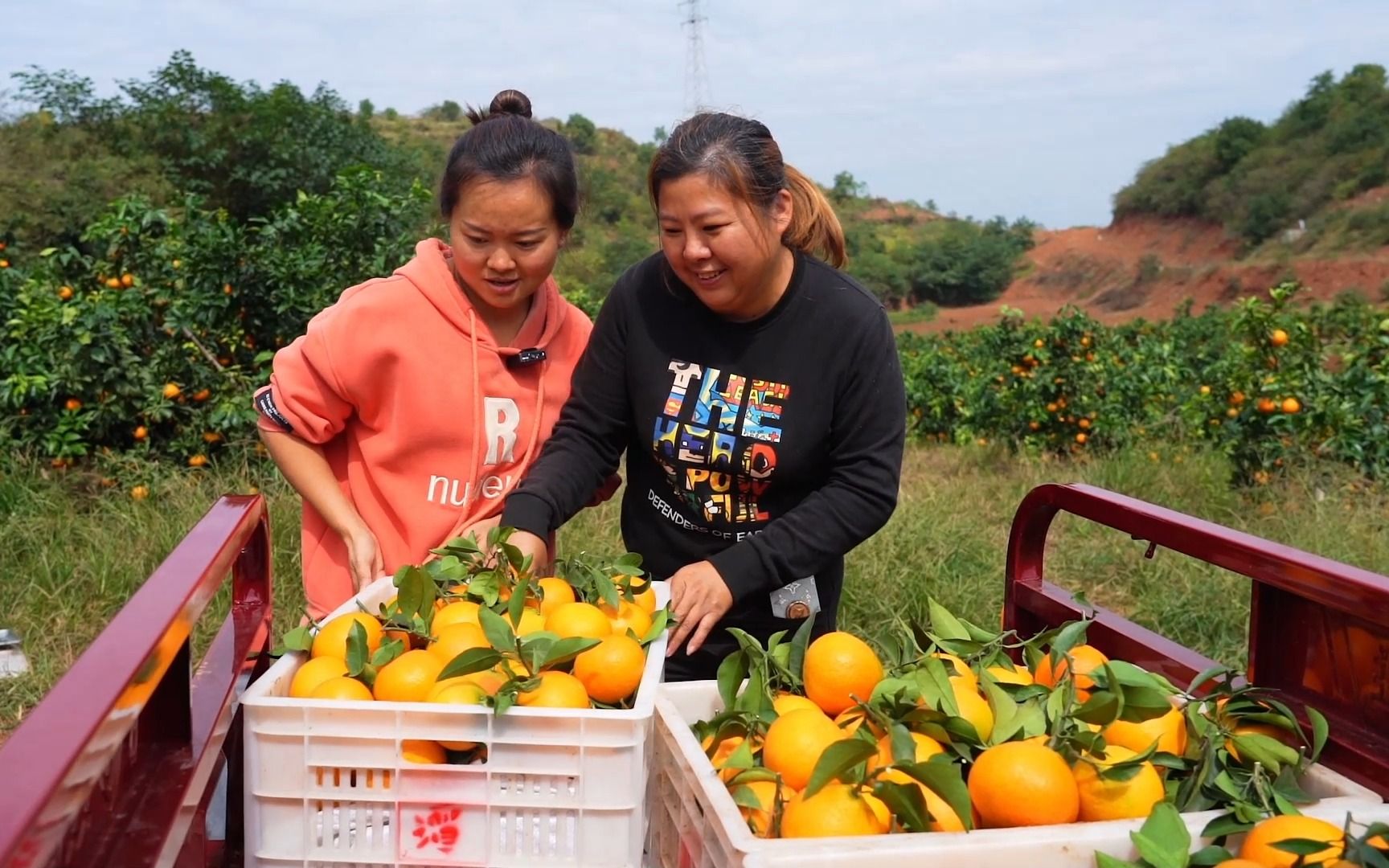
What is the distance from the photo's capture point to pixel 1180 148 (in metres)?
43.4

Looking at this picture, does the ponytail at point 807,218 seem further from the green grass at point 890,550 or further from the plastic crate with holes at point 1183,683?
the green grass at point 890,550

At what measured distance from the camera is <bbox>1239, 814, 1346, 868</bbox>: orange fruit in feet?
3.30

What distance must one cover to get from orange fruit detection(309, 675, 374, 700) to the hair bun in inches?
49.6

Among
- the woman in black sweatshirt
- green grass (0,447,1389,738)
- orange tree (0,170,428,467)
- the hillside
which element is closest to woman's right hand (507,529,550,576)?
the woman in black sweatshirt

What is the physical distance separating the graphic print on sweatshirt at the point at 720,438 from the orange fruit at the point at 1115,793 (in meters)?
0.86

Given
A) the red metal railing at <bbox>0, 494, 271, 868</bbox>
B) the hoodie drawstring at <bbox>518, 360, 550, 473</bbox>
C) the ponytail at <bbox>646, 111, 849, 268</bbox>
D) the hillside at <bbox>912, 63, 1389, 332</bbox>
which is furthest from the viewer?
the hillside at <bbox>912, 63, 1389, 332</bbox>

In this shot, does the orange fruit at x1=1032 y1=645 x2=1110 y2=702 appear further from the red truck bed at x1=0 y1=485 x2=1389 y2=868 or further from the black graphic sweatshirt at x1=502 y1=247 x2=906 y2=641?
the black graphic sweatshirt at x1=502 y1=247 x2=906 y2=641

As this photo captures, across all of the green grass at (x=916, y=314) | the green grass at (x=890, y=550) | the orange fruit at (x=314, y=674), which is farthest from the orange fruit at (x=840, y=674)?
the green grass at (x=916, y=314)

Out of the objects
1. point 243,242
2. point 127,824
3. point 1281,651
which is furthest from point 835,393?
point 243,242

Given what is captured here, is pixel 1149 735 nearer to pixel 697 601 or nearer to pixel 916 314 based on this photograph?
pixel 697 601

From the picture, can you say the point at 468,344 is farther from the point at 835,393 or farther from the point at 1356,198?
the point at 1356,198

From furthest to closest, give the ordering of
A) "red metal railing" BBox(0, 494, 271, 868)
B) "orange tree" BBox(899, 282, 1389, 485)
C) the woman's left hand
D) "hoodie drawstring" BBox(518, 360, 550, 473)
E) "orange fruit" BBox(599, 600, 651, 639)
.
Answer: "orange tree" BBox(899, 282, 1389, 485), "hoodie drawstring" BBox(518, 360, 550, 473), the woman's left hand, "orange fruit" BBox(599, 600, 651, 639), "red metal railing" BBox(0, 494, 271, 868)

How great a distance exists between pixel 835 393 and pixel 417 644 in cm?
83

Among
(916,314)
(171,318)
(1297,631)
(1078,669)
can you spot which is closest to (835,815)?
(1078,669)
